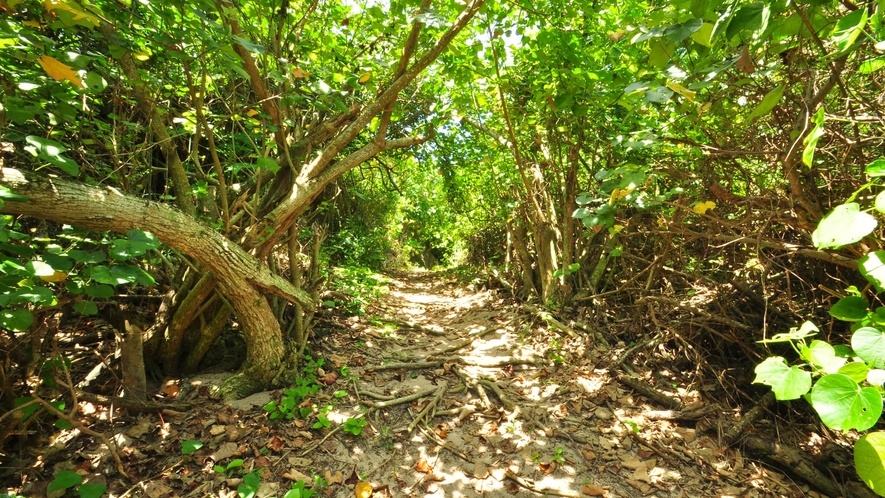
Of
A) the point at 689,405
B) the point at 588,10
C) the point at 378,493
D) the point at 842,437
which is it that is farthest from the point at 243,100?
the point at 842,437

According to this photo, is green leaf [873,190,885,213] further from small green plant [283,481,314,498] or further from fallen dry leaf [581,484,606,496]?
small green plant [283,481,314,498]

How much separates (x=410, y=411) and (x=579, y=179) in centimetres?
409

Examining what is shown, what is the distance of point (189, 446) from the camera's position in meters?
2.63

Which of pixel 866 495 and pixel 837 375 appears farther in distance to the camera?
pixel 866 495

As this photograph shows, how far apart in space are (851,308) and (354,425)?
3.01m

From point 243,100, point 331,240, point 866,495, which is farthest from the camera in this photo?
point 331,240

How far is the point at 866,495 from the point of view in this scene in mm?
2406

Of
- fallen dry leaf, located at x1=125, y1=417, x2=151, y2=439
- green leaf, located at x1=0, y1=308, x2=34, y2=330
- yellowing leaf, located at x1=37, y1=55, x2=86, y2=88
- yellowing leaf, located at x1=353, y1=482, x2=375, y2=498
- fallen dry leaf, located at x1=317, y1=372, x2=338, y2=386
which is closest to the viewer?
yellowing leaf, located at x1=37, y1=55, x2=86, y2=88

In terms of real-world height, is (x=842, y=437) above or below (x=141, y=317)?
below

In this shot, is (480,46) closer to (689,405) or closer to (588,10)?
(588,10)

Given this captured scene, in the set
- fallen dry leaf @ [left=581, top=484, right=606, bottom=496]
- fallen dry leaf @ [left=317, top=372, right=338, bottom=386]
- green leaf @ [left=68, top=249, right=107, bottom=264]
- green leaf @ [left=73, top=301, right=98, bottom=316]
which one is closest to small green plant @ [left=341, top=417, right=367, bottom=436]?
fallen dry leaf @ [left=317, top=372, right=338, bottom=386]

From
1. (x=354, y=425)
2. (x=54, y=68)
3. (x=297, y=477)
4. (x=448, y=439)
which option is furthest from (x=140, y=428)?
(x=54, y=68)

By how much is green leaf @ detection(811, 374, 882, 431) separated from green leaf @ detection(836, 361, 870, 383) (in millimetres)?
51

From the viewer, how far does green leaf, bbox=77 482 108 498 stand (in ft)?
7.04
